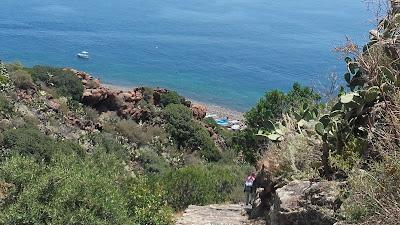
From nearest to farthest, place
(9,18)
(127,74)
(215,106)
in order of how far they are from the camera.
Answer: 1. (215,106)
2. (127,74)
3. (9,18)

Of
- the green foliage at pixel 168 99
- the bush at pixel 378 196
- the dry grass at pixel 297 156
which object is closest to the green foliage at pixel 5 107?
the green foliage at pixel 168 99

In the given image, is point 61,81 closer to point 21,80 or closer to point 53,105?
point 21,80

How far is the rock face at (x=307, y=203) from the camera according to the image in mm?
5422

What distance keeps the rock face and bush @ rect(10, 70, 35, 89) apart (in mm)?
22137

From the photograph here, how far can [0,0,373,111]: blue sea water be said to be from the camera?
65.9m

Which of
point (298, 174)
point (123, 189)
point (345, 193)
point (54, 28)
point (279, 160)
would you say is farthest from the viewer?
point (54, 28)

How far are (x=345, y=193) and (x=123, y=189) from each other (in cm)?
659

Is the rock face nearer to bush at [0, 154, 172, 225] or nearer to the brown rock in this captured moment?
bush at [0, 154, 172, 225]

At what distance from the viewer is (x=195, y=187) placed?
15.0m

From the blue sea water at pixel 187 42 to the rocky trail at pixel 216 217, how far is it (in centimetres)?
4148

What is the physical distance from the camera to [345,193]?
5.22 metres

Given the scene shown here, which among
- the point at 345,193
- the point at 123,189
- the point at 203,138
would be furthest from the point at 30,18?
the point at 345,193

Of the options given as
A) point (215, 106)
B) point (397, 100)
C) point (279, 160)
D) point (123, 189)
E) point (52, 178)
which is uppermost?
point (397, 100)

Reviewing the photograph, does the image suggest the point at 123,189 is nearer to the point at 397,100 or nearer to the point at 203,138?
the point at 397,100
